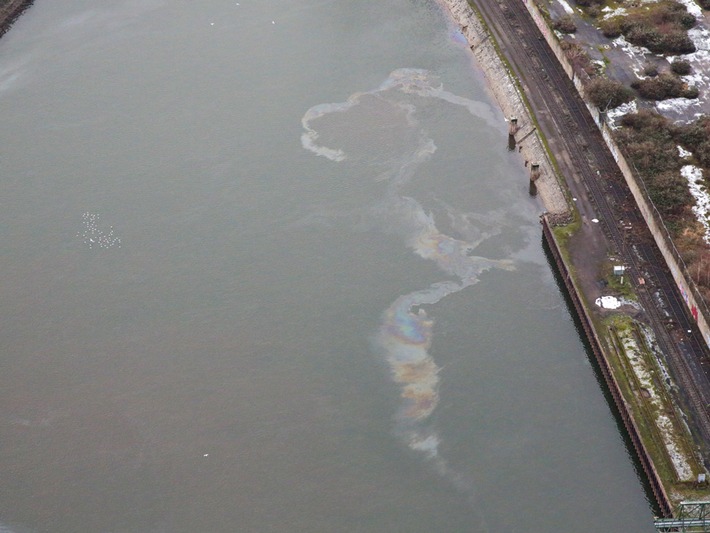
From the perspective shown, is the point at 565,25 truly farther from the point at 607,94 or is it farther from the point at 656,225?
the point at 656,225

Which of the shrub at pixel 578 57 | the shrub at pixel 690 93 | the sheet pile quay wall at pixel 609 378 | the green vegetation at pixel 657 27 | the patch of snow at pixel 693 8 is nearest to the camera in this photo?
the sheet pile quay wall at pixel 609 378

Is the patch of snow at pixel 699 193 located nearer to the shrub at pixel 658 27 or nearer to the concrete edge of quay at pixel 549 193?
the concrete edge of quay at pixel 549 193

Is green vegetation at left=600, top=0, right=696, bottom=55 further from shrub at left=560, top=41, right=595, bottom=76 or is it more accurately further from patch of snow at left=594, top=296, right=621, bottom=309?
patch of snow at left=594, top=296, right=621, bottom=309

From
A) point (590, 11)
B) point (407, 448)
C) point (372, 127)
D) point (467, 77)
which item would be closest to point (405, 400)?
point (407, 448)

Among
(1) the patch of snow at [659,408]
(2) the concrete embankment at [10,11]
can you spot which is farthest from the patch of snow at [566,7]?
(2) the concrete embankment at [10,11]

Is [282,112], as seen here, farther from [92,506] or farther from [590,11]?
[92,506]

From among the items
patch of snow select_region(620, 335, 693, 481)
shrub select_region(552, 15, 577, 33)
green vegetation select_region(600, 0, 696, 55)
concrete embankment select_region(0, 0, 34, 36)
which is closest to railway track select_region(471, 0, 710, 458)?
patch of snow select_region(620, 335, 693, 481)

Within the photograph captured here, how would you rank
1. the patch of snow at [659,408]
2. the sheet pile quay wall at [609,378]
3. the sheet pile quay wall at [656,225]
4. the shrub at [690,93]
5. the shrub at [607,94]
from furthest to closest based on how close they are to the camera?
the shrub at [690,93] < the shrub at [607,94] < the sheet pile quay wall at [656,225] < the patch of snow at [659,408] < the sheet pile quay wall at [609,378]
